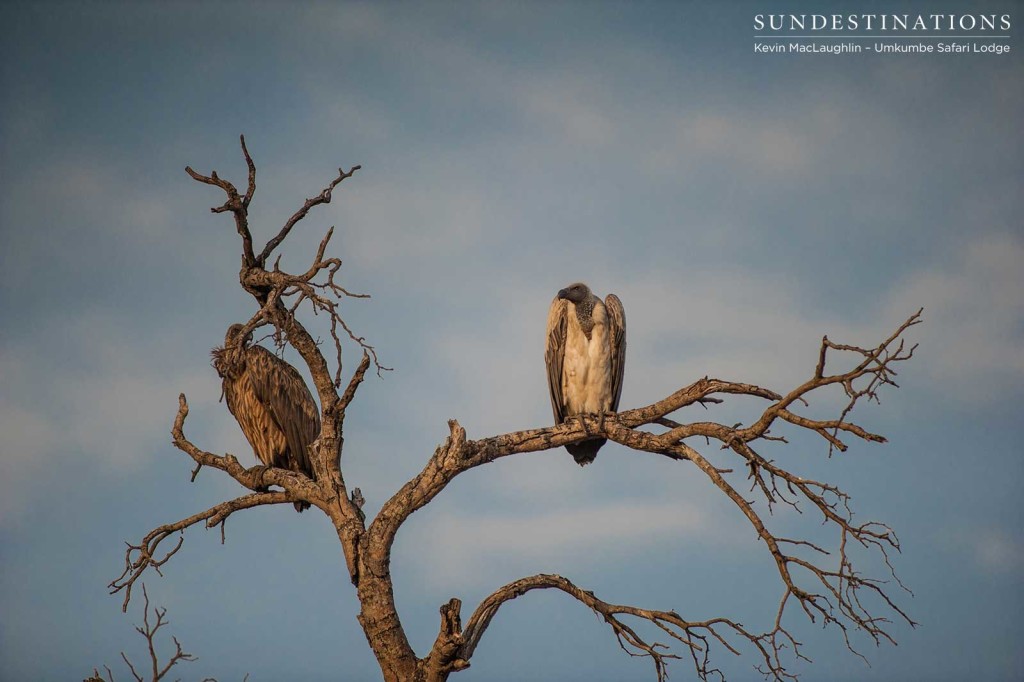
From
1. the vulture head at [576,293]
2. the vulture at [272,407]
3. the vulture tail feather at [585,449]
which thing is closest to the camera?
the vulture tail feather at [585,449]

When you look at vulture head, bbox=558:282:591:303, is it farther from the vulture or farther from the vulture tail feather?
the vulture

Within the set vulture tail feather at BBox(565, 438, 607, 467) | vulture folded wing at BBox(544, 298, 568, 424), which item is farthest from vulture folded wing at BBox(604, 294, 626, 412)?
vulture tail feather at BBox(565, 438, 607, 467)

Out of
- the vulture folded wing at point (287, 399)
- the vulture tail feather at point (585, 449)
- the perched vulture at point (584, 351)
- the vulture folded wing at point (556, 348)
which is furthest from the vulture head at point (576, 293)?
the vulture folded wing at point (287, 399)

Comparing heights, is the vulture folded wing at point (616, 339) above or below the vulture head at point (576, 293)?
below

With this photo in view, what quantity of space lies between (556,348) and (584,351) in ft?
0.97

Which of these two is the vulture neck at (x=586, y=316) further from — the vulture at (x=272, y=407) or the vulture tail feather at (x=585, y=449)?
the vulture at (x=272, y=407)

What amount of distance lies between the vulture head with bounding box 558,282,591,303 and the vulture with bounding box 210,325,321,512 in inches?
103

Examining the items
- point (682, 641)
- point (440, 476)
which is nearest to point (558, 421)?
point (440, 476)

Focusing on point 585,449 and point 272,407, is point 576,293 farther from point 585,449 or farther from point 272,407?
point 272,407

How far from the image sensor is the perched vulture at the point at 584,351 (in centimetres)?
857

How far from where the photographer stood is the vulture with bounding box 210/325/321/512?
8.70 meters

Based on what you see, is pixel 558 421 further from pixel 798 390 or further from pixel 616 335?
pixel 798 390

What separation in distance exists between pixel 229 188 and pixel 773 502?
434cm

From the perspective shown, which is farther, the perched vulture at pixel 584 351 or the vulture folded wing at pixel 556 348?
the vulture folded wing at pixel 556 348
